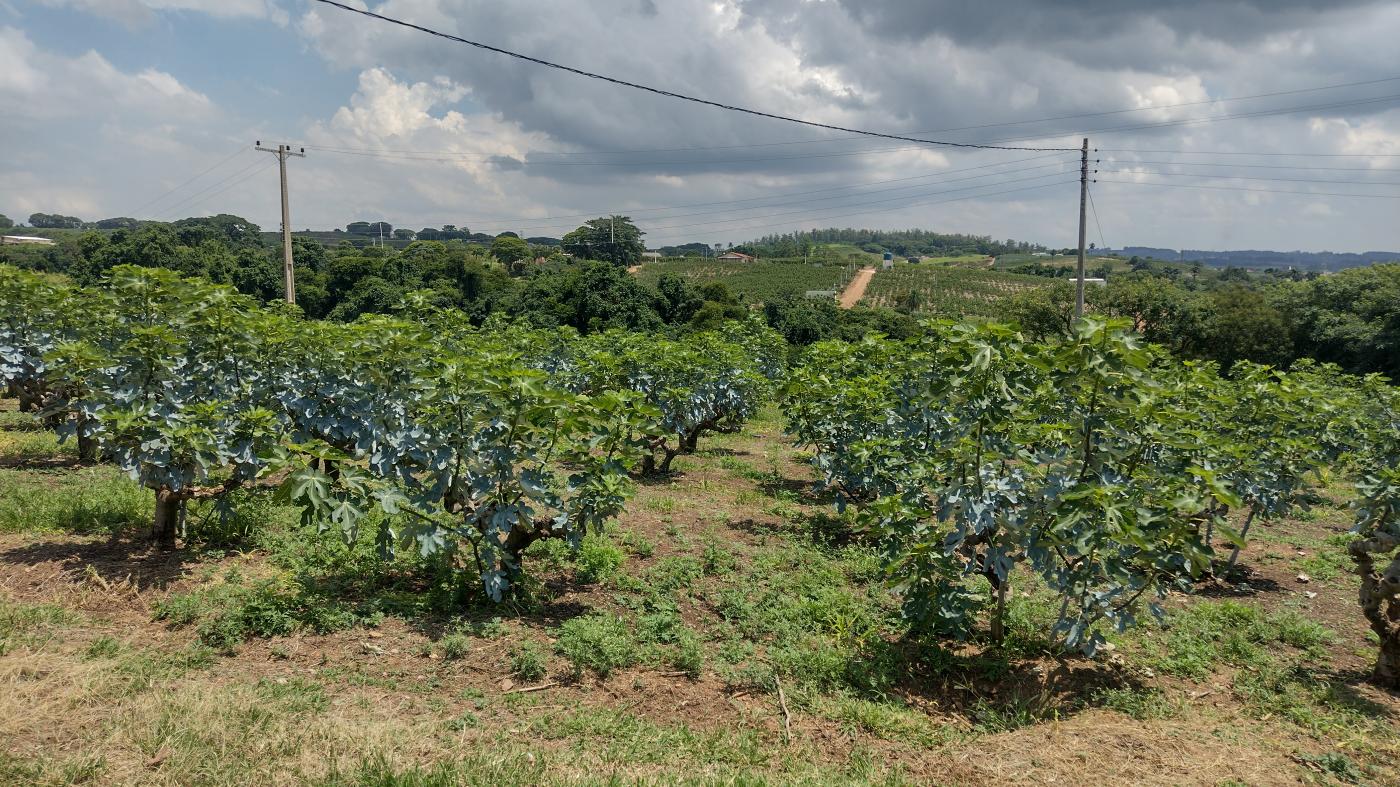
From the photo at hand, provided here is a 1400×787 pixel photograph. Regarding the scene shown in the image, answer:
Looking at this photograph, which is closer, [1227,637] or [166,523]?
[1227,637]

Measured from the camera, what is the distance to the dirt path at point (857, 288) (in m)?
69.8

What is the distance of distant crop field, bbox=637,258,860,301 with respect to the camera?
2847 inches

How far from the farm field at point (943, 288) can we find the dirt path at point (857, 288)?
0.74m

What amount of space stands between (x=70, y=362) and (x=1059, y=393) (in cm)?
856

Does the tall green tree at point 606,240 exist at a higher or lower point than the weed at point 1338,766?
higher

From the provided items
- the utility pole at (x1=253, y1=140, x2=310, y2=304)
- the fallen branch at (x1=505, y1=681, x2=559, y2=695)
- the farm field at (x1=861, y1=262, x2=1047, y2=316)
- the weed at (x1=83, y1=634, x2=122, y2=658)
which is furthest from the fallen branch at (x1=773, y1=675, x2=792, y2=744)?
the farm field at (x1=861, y1=262, x2=1047, y2=316)

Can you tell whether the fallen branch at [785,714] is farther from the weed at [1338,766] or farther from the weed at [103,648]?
the weed at [103,648]

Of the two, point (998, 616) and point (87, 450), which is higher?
point (87, 450)

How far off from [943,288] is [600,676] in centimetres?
7771

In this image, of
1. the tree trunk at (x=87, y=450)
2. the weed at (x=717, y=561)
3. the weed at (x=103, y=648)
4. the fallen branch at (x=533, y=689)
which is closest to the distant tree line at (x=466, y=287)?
the tree trunk at (x=87, y=450)

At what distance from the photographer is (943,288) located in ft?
254

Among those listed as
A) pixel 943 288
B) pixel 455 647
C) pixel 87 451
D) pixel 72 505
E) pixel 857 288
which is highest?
pixel 943 288

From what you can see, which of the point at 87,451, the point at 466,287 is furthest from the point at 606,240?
the point at 87,451

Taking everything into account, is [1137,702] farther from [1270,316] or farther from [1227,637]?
[1270,316]
